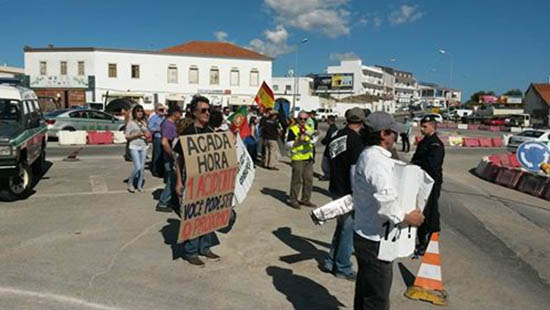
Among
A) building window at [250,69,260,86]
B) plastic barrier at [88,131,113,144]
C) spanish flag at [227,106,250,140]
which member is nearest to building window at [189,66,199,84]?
building window at [250,69,260,86]

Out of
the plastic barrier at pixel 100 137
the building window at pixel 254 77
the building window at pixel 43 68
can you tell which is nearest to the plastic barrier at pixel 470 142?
the plastic barrier at pixel 100 137

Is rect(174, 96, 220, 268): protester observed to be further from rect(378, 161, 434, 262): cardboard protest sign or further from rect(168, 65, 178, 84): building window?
rect(168, 65, 178, 84): building window

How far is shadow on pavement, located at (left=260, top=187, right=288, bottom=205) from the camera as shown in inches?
378

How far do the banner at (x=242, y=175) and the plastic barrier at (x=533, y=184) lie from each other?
9570 mm

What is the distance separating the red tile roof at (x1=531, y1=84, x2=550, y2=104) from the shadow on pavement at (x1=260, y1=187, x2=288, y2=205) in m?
80.7

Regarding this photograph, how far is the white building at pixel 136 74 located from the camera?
173 feet

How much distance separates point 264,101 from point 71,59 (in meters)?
44.9

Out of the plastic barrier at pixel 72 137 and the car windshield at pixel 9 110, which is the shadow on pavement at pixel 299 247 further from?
the plastic barrier at pixel 72 137

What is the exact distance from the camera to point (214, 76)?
57875 millimetres

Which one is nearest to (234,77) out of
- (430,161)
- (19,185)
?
(19,185)

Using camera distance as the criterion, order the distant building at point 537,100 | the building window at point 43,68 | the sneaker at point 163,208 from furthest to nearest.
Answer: the distant building at point 537,100 < the building window at point 43,68 < the sneaker at point 163,208

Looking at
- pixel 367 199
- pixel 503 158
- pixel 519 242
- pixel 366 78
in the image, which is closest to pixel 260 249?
pixel 367 199

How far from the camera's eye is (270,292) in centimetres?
478

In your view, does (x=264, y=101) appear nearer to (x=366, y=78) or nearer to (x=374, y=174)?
(x=374, y=174)
